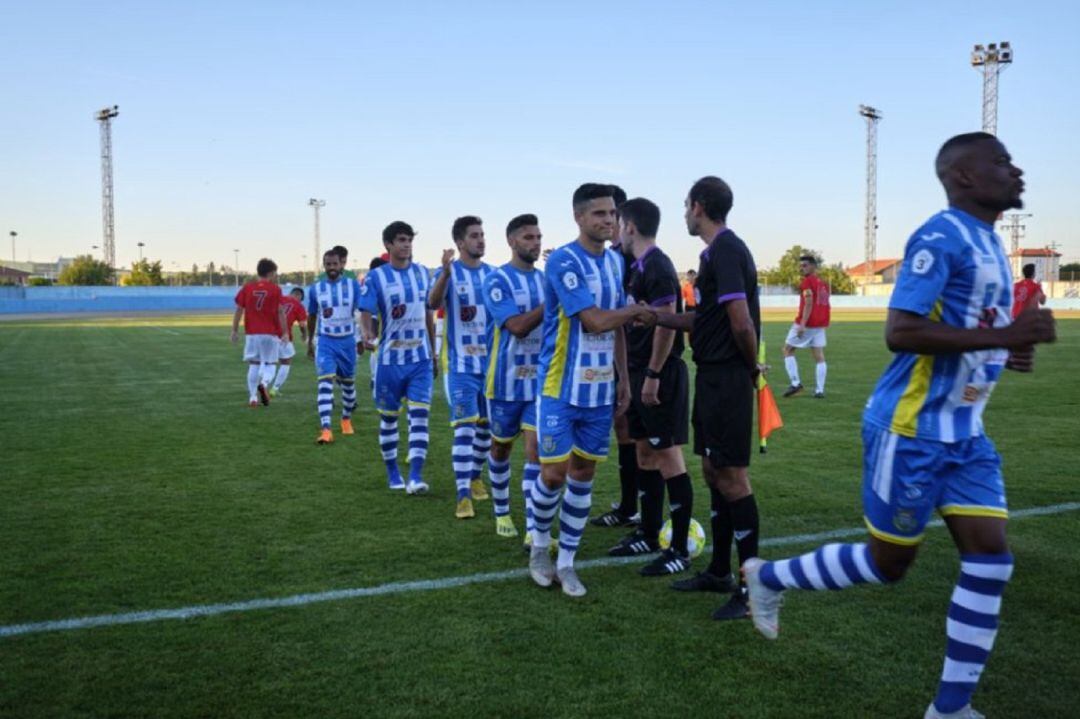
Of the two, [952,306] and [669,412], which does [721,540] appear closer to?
[669,412]

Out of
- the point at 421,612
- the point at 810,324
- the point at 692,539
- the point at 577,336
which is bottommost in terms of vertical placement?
the point at 421,612

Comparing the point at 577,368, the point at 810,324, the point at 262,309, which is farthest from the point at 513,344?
the point at 810,324

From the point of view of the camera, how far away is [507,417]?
646 cm

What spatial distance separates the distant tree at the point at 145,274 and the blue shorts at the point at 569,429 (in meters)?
105

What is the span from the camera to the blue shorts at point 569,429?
16.9 ft

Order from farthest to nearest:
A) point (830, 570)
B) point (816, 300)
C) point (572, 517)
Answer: point (816, 300)
point (572, 517)
point (830, 570)

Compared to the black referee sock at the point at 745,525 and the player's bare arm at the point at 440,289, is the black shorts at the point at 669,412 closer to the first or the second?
the black referee sock at the point at 745,525

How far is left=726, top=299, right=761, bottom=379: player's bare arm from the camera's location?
4.61 meters

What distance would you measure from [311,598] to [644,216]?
3.15 meters

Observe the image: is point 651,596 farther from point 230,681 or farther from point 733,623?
point 230,681

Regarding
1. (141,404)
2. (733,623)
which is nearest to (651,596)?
(733,623)

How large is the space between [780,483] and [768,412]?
298 cm

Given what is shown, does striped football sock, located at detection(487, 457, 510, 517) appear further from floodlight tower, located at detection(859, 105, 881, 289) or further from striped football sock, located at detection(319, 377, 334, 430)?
floodlight tower, located at detection(859, 105, 881, 289)

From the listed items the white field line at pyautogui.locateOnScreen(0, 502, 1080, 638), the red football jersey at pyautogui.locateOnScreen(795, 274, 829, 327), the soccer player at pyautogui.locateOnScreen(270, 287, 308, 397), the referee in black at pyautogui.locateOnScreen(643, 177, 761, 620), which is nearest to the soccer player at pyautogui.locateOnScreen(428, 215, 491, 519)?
the white field line at pyautogui.locateOnScreen(0, 502, 1080, 638)
